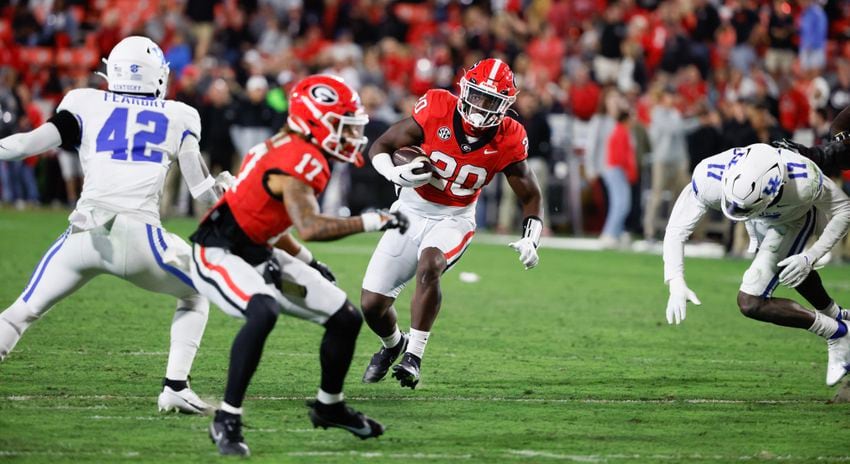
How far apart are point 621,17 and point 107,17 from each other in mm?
9502

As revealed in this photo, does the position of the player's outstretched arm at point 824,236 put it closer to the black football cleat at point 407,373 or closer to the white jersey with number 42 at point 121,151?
the black football cleat at point 407,373

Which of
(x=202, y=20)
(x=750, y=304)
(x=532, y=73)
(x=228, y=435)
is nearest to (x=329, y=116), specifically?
(x=228, y=435)

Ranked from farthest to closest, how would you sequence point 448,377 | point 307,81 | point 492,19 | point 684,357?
point 492,19 → point 684,357 → point 448,377 → point 307,81

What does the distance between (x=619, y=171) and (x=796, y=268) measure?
32.3 feet

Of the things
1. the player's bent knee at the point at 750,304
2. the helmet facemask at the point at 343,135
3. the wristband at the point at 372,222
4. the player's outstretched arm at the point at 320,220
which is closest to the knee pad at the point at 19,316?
the player's outstretched arm at the point at 320,220

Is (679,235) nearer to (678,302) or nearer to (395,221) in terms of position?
(678,302)

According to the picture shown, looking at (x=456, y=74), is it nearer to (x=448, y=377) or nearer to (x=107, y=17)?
(x=107, y=17)

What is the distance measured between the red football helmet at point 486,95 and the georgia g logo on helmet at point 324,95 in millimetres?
2077

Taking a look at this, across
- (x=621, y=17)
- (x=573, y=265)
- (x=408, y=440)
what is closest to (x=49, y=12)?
(x=621, y=17)

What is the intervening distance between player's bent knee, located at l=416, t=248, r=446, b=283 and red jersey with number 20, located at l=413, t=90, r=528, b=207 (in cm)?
49

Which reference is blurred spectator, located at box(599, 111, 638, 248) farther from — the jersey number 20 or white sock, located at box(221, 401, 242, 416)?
white sock, located at box(221, 401, 242, 416)

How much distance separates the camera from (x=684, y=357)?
922cm

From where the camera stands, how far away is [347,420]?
5992mm

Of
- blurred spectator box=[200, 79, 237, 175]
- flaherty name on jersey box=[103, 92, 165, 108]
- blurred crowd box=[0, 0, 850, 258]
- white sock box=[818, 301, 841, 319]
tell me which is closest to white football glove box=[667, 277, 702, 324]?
white sock box=[818, 301, 841, 319]
